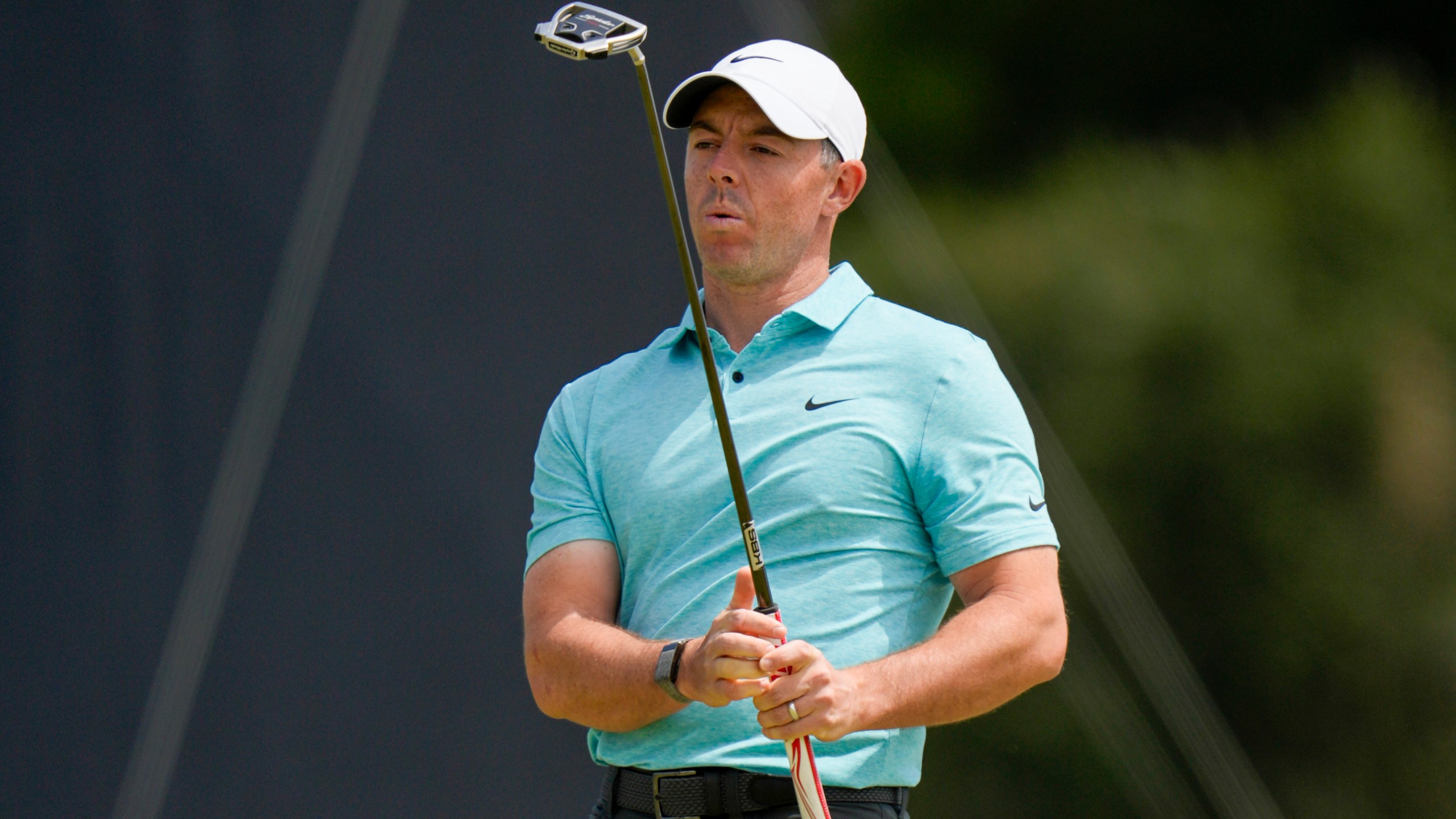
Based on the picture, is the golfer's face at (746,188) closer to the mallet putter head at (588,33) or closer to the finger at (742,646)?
the mallet putter head at (588,33)

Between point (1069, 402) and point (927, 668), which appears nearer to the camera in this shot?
point (927, 668)

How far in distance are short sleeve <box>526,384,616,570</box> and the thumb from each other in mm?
288

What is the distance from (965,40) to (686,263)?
124cm

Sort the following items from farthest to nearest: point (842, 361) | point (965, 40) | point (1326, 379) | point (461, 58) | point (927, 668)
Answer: point (461, 58)
point (965, 40)
point (1326, 379)
point (842, 361)
point (927, 668)

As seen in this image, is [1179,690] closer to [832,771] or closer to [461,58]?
[832,771]

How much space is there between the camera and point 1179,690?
7.32 feet

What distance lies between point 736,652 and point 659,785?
23 cm

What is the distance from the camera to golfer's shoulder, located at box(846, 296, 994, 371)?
4.68 feet

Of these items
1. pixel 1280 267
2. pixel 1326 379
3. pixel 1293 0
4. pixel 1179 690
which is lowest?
pixel 1179 690

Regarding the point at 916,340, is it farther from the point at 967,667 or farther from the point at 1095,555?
the point at 1095,555

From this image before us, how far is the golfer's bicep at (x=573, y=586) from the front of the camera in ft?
4.73

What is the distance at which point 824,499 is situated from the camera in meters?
1.37

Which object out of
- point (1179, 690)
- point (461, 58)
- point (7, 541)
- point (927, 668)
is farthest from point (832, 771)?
point (7, 541)

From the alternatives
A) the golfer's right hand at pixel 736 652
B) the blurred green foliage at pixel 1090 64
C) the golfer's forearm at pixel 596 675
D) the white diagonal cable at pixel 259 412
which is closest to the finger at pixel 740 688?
the golfer's right hand at pixel 736 652
